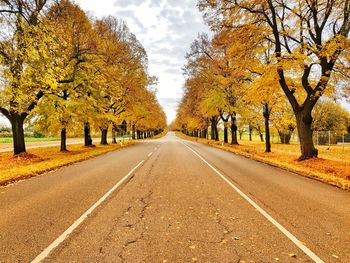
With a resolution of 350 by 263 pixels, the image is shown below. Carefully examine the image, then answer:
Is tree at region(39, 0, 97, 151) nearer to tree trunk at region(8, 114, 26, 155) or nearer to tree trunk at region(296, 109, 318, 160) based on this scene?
tree trunk at region(8, 114, 26, 155)

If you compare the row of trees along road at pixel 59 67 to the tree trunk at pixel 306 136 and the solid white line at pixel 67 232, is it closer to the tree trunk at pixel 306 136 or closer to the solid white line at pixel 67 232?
the solid white line at pixel 67 232

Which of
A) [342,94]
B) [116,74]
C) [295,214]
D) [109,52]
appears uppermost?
[109,52]

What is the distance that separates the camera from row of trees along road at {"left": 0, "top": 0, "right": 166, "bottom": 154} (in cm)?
1527

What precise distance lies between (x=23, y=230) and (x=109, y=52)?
27.2 meters

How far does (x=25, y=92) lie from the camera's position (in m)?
16.2

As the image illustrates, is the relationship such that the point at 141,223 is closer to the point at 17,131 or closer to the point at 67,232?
the point at 67,232

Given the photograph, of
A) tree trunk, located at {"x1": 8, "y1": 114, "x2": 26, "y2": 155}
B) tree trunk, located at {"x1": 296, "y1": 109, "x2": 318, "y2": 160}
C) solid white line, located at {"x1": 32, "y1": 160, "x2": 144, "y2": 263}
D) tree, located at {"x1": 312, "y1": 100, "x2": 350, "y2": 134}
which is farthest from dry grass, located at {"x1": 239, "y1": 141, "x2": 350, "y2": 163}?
tree, located at {"x1": 312, "y1": 100, "x2": 350, "y2": 134}

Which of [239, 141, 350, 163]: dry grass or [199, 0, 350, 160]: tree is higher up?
[199, 0, 350, 160]: tree

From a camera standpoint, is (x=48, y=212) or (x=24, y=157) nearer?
(x=48, y=212)

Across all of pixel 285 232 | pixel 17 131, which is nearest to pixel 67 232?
pixel 285 232

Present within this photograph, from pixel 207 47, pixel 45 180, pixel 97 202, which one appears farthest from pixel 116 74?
pixel 97 202

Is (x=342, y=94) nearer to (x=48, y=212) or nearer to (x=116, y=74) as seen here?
(x=48, y=212)

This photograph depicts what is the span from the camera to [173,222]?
5668 mm

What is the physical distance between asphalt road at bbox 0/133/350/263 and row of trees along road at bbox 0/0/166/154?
8.35m
